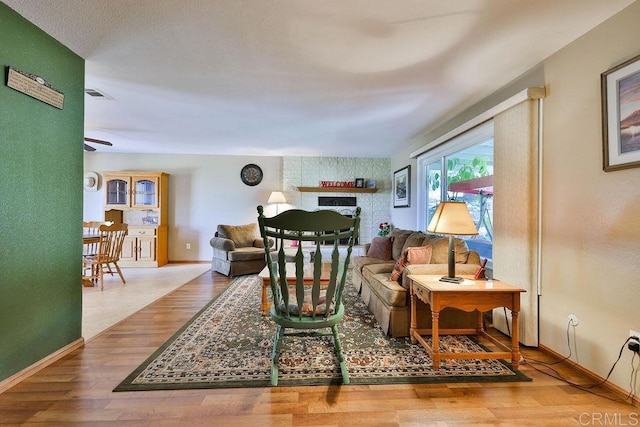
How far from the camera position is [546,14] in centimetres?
163

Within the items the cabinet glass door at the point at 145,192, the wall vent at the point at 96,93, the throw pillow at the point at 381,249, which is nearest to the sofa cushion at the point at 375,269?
the throw pillow at the point at 381,249

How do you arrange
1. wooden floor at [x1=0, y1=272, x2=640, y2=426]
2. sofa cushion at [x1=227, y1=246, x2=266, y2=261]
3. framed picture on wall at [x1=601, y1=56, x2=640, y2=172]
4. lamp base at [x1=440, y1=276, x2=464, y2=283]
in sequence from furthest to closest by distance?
sofa cushion at [x1=227, y1=246, x2=266, y2=261]
lamp base at [x1=440, y1=276, x2=464, y2=283]
framed picture on wall at [x1=601, y1=56, x2=640, y2=172]
wooden floor at [x1=0, y1=272, x2=640, y2=426]

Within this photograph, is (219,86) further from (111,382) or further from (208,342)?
(111,382)

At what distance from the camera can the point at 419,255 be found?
97.0 inches

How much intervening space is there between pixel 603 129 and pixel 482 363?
1647 millimetres

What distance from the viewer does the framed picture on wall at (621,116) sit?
1.52m

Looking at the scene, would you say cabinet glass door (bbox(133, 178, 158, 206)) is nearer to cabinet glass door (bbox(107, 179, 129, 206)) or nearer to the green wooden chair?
cabinet glass door (bbox(107, 179, 129, 206))

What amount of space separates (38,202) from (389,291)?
101 inches

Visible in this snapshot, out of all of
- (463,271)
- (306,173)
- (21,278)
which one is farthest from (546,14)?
(306,173)

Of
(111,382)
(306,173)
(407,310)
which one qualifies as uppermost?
(306,173)

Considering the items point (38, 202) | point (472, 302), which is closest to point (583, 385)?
point (472, 302)

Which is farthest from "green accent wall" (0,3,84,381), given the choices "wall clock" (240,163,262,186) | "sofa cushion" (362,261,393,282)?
"wall clock" (240,163,262,186)

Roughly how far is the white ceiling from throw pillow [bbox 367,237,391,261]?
1542 millimetres

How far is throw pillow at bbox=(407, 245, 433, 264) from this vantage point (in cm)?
245
